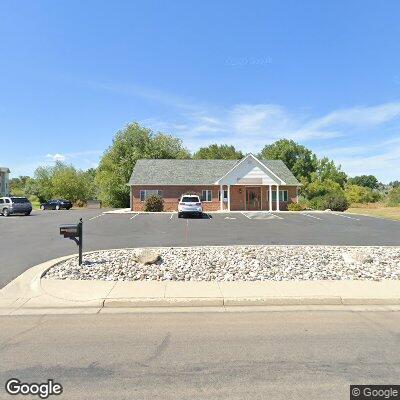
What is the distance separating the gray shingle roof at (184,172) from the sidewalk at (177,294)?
30.2 m

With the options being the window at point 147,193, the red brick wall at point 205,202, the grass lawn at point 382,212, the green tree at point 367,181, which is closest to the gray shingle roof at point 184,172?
the red brick wall at point 205,202

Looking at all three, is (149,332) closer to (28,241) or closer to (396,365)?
(396,365)

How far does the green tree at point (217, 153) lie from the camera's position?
268ft

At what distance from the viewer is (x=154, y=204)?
35844 millimetres

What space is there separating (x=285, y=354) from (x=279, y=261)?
5.49 m

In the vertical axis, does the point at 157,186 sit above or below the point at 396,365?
above

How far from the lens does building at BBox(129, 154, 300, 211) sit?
121 ft

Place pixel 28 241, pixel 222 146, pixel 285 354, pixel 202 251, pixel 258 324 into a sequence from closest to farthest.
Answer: pixel 285 354, pixel 258 324, pixel 202 251, pixel 28 241, pixel 222 146

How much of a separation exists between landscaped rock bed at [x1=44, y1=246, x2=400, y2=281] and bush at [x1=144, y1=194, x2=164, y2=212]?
24908 millimetres

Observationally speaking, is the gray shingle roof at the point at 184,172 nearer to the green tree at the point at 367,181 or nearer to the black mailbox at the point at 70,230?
the black mailbox at the point at 70,230

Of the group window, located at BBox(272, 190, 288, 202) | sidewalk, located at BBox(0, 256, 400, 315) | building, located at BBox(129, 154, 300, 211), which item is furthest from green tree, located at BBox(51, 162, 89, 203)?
sidewalk, located at BBox(0, 256, 400, 315)

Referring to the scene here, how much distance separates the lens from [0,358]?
4.26m

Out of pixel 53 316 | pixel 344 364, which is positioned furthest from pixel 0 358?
pixel 344 364

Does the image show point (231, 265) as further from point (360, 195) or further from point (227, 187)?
point (360, 195)
